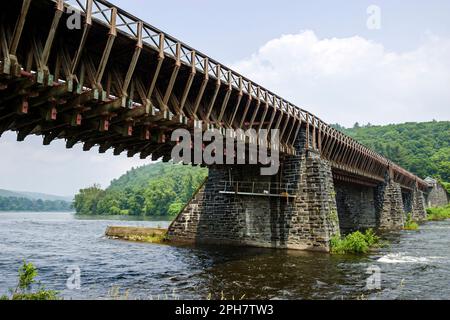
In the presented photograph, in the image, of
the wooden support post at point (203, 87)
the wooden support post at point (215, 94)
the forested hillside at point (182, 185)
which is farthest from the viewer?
the forested hillside at point (182, 185)

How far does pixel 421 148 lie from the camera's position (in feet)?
509

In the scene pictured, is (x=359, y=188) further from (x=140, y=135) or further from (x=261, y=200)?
(x=140, y=135)

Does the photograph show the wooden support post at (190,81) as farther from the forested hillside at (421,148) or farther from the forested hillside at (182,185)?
the forested hillside at (421,148)

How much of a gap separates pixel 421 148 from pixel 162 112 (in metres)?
165

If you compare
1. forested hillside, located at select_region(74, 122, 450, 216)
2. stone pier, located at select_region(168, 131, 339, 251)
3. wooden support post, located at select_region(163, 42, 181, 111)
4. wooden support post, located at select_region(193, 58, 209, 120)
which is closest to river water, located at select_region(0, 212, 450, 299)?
stone pier, located at select_region(168, 131, 339, 251)

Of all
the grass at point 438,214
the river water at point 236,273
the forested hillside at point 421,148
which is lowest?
the river water at point 236,273

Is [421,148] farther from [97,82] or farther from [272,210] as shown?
[97,82]

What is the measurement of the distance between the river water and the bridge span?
3.00 metres

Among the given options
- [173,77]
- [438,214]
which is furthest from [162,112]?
[438,214]

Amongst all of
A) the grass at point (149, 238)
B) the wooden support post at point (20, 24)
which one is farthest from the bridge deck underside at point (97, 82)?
the grass at point (149, 238)

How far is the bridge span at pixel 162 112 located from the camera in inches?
426

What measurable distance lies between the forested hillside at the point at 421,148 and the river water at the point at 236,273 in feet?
330

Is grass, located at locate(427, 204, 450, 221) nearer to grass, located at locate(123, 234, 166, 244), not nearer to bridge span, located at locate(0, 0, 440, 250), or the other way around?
bridge span, located at locate(0, 0, 440, 250)
